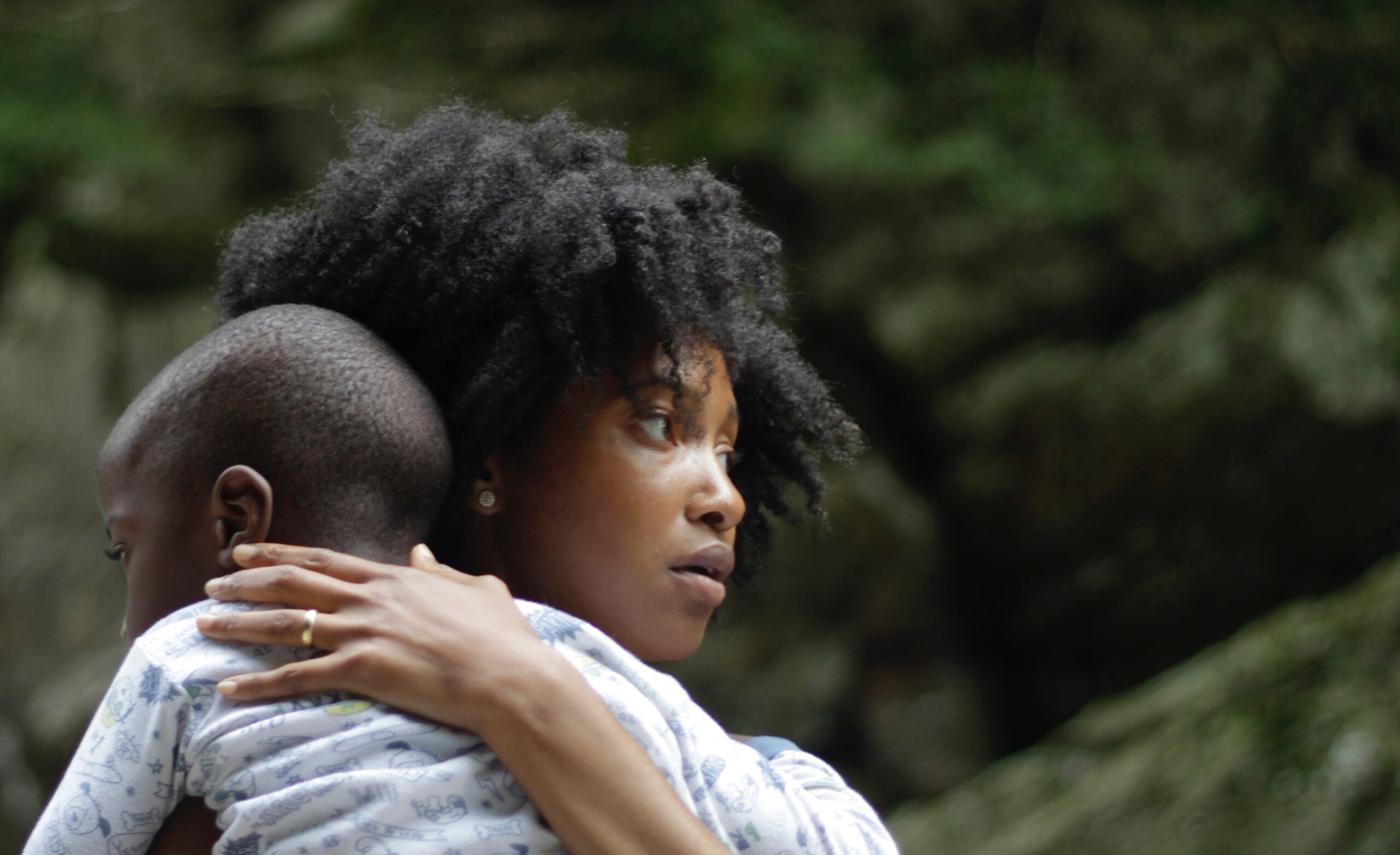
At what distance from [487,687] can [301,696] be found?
191 millimetres

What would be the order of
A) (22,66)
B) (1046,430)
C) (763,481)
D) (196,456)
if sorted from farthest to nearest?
(22,66)
(1046,430)
(763,481)
(196,456)

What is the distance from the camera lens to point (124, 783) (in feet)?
4.15

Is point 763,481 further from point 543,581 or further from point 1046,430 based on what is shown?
point 1046,430

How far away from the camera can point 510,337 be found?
165 cm

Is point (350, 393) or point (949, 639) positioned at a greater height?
point (350, 393)

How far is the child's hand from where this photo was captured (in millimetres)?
1290

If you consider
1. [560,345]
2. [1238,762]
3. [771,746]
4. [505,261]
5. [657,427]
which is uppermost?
[505,261]

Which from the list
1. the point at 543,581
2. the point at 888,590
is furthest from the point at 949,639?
the point at 543,581

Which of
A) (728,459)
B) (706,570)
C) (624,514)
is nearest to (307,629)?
(624,514)

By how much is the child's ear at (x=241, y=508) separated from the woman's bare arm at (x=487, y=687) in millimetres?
99

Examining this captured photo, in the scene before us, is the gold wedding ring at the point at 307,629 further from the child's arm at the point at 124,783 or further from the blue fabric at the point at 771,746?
the blue fabric at the point at 771,746

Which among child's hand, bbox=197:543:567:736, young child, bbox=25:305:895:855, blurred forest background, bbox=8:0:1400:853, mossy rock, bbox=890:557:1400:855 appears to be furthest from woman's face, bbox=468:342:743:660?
blurred forest background, bbox=8:0:1400:853

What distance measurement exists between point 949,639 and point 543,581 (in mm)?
3213

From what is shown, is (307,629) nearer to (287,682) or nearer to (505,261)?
(287,682)
